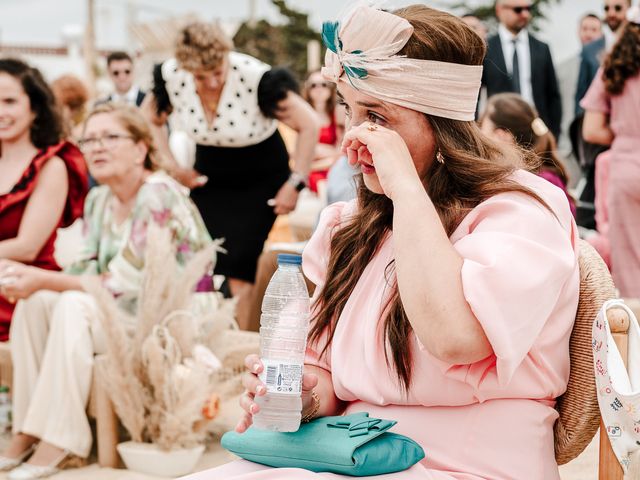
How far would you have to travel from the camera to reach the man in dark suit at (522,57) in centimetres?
736

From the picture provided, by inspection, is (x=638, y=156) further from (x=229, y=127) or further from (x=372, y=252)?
(x=372, y=252)

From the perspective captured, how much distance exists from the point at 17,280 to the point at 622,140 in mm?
3307

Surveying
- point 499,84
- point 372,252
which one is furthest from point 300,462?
point 499,84

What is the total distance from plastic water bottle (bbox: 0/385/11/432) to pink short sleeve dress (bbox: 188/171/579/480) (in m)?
3.13

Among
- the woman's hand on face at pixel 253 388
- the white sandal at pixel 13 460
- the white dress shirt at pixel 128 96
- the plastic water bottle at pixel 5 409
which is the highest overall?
the woman's hand on face at pixel 253 388

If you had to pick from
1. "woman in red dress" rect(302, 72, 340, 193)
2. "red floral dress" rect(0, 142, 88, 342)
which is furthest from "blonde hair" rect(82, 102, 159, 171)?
"woman in red dress" rect(302, 72, 340, 193)

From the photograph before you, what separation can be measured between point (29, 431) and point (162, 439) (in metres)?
0.59

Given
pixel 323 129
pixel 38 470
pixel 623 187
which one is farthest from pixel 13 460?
pixel 323 129

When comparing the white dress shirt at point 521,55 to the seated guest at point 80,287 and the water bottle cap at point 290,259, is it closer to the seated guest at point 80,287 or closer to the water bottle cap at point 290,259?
the seated guest at point 80,287

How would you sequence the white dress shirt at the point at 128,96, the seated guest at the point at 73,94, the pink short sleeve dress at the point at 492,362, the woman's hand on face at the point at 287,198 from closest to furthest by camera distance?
the pink short sleeve dress at the point at 492,362, the woman's hand on face at the point at 287,198, the seated guest at the point at 73,94, the white dress shirt at the point at 128,96

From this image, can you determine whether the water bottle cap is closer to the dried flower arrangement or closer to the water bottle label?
the water bottle label

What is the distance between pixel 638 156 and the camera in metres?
5.52

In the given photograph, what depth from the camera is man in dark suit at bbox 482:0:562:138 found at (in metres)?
7.36

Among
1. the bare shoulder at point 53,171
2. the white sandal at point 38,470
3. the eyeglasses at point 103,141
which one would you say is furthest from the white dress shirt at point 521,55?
the white sandal at point 38,470
